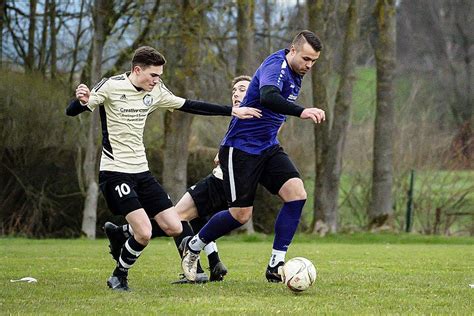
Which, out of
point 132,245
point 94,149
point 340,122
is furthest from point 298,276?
point 94,149

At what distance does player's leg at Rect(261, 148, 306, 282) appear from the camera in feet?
27.9

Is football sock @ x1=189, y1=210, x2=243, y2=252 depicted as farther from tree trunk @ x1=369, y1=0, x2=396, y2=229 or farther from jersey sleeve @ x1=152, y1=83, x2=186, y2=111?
tree trunk @ x1=369, y1=0, x2=396, y2=229

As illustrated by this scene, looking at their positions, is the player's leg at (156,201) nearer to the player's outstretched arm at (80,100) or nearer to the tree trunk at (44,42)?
the player's outstretched arm at (80,100)

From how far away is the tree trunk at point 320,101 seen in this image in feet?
72.9

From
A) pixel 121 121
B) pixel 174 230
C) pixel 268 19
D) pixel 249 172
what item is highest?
pixel 268 19

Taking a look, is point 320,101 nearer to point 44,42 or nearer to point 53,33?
point 53,33

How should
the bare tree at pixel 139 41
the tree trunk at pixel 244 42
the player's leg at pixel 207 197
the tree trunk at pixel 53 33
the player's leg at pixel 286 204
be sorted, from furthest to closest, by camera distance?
→ the tree trunk at pixel 53 33 < the bare tree at pixel 139 41 < the tree trunk at pixel 244 42 < the player's leg at pixel 207 197 < the player's leg at pixel 286 204

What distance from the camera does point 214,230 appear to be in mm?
8641

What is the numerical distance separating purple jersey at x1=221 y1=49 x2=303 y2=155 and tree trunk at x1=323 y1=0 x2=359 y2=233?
14.0 metres

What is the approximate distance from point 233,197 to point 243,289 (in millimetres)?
929

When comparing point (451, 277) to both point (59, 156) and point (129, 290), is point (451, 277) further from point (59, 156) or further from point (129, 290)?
point (59, 156)

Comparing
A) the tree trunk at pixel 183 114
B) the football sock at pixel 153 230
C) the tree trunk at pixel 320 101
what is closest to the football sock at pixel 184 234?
the football sock at pixel 153 230

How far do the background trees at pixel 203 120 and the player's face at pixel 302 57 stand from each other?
1361cm

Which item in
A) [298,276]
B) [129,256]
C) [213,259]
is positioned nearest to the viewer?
[298,276]
